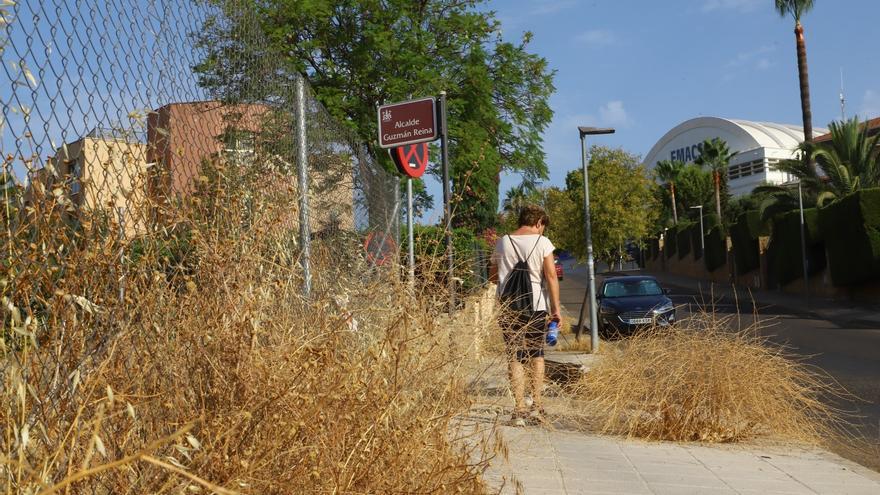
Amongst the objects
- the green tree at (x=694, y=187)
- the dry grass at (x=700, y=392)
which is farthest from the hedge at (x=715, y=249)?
the dry grass at (x=700, y=392)

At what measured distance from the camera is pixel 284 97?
16.1 ft

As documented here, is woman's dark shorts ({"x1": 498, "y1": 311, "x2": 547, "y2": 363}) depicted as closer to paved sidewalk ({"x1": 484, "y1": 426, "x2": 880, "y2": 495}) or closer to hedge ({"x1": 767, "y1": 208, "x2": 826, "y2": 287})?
paved sidewalk ({"x1": 484, "y1": 426, "x2": 880, "y2": 495})

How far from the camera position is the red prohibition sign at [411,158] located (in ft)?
25.9

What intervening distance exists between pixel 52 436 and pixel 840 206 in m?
30.4

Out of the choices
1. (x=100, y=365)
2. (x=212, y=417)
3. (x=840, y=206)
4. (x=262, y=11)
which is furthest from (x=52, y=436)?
(x=840, y=206)

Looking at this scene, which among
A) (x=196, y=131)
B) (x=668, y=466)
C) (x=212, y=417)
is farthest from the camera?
(x=668, y=466)

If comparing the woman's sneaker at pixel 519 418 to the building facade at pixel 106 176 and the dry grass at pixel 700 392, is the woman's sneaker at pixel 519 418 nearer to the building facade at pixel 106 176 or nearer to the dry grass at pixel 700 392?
the dry grass at pixel 700 392

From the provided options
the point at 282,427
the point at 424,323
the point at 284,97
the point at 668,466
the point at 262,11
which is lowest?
the point at 668,466

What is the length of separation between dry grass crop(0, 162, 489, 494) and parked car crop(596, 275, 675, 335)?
622 inches

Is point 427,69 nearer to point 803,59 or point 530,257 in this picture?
point 530,257

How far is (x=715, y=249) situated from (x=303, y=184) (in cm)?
4901

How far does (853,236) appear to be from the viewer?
28.7m

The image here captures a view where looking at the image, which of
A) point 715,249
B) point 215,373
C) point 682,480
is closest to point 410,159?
point 682,480

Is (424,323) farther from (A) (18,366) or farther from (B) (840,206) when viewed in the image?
(B) (840,206)
